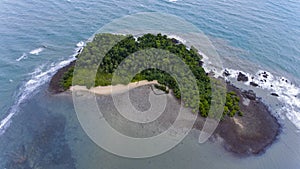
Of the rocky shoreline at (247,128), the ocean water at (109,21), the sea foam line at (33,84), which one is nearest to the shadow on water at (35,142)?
the ocean water at (109,21)

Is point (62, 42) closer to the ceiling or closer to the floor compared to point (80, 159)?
closer to the ceiling

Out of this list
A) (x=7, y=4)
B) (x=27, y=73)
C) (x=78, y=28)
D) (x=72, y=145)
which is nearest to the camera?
(x=72, y=145)

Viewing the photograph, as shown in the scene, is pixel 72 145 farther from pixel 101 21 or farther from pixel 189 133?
pixel 101 21

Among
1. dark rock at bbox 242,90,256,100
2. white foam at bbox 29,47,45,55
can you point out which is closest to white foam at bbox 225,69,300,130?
dark rock at bbox 242,90,256,100

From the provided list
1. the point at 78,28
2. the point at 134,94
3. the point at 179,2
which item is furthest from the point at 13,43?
the point at 179,2

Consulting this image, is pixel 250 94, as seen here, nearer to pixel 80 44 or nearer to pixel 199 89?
pixel 199 89

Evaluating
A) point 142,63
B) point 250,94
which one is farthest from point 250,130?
point 142,63

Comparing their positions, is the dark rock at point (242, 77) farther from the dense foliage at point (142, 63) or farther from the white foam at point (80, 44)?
the white foam at point (80, 44)
